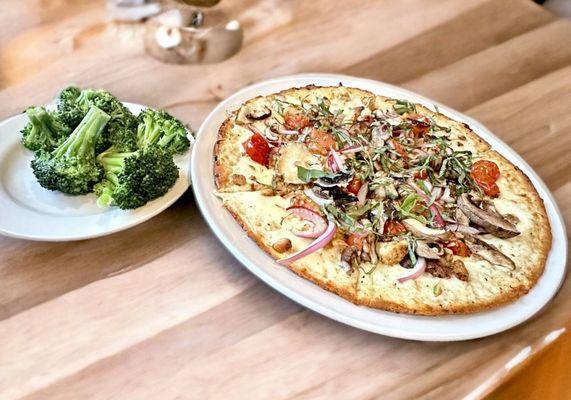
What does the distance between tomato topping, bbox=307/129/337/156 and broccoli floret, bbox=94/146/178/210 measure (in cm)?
39

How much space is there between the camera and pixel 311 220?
1618 mm

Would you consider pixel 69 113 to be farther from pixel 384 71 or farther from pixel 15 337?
pixel 384 71

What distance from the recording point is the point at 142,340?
144cm

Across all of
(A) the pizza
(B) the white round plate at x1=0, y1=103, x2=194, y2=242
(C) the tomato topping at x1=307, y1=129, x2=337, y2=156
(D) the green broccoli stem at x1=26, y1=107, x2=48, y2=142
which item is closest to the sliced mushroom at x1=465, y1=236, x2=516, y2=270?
(A) the pizza

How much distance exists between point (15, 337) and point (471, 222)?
1.11m

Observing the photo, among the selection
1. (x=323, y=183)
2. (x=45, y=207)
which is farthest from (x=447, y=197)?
(x=45, y=207)

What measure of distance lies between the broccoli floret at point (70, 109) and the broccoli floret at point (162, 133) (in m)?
0.16

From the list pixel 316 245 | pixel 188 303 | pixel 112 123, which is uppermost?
pixel 112 123

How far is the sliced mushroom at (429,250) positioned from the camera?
5.12 ft

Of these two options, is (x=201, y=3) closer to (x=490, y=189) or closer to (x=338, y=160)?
(x=338, y=160)

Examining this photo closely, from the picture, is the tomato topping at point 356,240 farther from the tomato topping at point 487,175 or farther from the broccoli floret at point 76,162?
the broccoli floret at point 76,162

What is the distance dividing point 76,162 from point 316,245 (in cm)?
64

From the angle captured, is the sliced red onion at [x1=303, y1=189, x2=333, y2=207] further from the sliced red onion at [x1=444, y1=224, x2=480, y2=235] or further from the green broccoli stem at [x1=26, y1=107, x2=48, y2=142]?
the green broccoli stem at [x1=26, y1=107, x2=48, y2=142]

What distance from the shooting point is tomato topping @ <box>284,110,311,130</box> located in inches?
76.2
